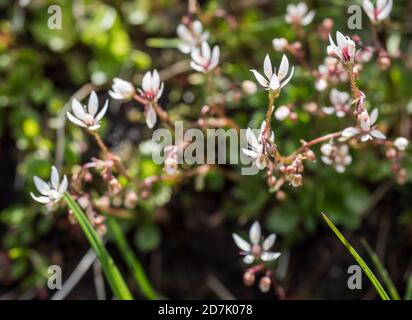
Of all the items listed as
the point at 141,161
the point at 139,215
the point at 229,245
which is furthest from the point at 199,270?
the point at 141,161

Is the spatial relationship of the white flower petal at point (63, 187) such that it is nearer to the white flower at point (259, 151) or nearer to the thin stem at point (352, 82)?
the white flower at point (259, 151)

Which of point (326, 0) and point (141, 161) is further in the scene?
point (326, 0)

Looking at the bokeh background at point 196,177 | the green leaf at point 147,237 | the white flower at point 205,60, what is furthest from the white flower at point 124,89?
the green leaf at point 147,237

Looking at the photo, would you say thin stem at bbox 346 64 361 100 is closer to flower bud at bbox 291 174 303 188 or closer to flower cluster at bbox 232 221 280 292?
flower bud at bbox 291 174 303 188

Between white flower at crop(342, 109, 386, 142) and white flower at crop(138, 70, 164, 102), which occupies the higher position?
white flower at crop(138, 70, 164, 102)

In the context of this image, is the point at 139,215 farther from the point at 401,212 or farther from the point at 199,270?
the point at 401,212

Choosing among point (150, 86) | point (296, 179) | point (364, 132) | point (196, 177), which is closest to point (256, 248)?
point (296, 179)

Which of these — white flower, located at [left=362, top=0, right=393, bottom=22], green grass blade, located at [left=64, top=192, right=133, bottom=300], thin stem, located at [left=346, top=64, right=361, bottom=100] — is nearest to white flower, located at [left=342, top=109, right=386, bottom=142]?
thin stem, located at [left=346, top=64, right=361, bottom=100]
